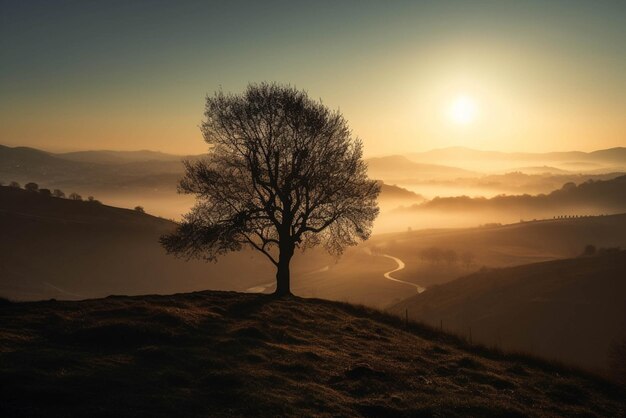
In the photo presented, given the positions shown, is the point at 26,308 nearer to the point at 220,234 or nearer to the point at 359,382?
the point at 220,234

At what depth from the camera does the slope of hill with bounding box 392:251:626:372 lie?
94188 millimetres

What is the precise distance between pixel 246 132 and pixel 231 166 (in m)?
2.84

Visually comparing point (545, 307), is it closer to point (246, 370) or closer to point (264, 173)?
point (264, 173)

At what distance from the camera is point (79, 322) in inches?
741

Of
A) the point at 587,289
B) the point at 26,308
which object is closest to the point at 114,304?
the point at 26,308

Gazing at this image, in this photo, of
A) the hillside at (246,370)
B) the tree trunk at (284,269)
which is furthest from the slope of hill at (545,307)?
the hillside at (246,370)

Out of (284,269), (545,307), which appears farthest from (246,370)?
(545,307)

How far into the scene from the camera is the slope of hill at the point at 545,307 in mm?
94188

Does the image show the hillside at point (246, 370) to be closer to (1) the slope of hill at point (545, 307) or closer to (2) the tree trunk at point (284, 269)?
(2) the tree trunk at point (284, 269)

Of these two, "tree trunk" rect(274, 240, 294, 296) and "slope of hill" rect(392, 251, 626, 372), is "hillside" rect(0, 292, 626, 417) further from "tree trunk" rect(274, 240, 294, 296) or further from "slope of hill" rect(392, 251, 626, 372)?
"slope of hill" rect(392, 251, 626, 372)

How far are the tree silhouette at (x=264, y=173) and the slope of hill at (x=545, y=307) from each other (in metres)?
66.7

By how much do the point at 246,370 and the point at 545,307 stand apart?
386 feet

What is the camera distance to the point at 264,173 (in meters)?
32.3

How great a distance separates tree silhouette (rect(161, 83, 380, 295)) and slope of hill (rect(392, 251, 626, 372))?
66678mm
